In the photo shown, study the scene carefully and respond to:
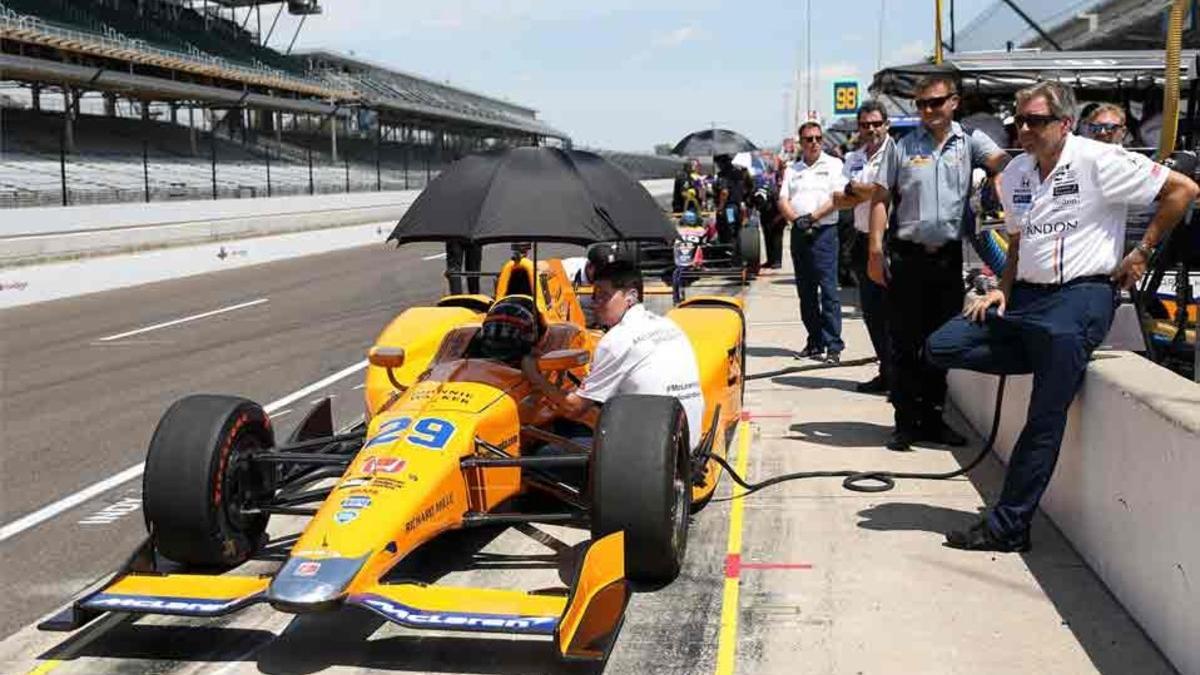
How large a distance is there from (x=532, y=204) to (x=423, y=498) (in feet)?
5.15

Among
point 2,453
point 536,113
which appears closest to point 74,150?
point 2,453

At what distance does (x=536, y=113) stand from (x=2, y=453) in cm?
12517

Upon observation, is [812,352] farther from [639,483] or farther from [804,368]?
[639,483]

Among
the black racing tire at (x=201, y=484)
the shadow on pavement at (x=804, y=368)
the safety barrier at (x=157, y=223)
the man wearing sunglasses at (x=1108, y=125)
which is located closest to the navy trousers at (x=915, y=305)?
the man wearing sunglasses at (x=1108, y=125)

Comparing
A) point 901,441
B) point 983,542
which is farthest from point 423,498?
point 901,441

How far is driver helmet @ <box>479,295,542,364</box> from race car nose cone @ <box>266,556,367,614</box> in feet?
5.99

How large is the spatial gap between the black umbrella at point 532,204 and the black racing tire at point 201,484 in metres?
1.18

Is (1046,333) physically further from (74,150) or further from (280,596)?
(74,150)

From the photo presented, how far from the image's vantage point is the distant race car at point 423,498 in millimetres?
4004

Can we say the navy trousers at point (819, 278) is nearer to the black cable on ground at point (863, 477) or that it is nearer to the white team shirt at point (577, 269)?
the white team shirt at point (577, 269)

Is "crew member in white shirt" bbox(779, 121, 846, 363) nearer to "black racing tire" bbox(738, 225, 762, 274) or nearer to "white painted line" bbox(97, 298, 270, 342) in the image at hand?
"black racing tire" bbox(738, 225, 762, 274)

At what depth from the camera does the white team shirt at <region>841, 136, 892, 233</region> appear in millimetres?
7240

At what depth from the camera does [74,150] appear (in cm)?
3784

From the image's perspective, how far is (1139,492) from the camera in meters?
4.38
